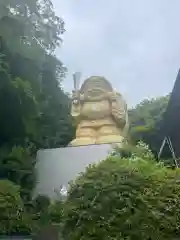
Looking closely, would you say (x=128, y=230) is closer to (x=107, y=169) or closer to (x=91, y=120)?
(x=107, y=169)

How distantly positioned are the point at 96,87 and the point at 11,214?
6.44 meters

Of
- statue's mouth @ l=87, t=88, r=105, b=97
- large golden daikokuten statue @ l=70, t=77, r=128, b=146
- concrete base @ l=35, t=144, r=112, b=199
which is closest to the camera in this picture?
concrete base @ l=35, t=144, r=112, b=199

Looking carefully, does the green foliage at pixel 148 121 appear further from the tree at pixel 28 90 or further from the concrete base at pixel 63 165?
the tree at pixel 28 90

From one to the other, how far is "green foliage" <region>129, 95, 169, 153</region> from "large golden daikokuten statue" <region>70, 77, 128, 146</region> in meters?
0.57

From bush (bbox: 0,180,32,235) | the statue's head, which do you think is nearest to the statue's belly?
the statue's head

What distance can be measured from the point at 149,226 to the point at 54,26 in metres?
14.0

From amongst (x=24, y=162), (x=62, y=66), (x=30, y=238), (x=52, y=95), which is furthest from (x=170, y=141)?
(x=62, y=66)

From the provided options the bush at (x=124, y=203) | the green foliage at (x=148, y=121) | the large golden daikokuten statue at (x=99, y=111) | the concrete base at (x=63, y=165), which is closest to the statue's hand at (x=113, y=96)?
the large golden daikokuten statue at (x=99, y=111)

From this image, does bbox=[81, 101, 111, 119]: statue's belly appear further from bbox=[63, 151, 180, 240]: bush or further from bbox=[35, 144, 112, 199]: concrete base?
bbox=[63, 151, 180, 240]: bush

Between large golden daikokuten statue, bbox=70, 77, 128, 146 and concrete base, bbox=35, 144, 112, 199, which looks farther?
large golden daikokuten statue, bbox=70, 77, 128, 146

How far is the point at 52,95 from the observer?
16.2m

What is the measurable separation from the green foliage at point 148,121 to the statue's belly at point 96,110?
0.95 meters

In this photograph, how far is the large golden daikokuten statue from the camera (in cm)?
1291

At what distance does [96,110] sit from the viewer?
1308 cm
